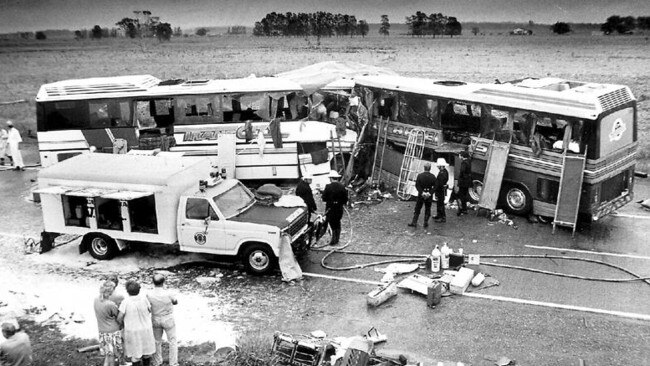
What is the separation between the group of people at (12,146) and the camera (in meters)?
22.6

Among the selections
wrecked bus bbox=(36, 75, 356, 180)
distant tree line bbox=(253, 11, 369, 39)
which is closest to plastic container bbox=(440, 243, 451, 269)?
wrecked bus bbox=(36, 75, 356, 180)

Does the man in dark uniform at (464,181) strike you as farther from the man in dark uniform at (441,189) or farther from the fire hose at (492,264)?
the fire hose at (492,264)

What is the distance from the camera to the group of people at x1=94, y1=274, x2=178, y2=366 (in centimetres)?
877

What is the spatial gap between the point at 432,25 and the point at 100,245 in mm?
79398

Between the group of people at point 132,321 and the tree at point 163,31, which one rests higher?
the tree at point 163,31

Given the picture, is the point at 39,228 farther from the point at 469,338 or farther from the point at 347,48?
the point at 347,48

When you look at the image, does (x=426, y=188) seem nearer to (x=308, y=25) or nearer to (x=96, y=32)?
(x=308, y=25)

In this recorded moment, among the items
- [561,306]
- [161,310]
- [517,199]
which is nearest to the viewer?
[161,310]

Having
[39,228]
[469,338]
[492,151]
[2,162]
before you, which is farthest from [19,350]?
[2,162]

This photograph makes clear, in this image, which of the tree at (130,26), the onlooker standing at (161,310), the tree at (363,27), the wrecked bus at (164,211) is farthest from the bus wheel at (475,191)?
the tree at (130,26)

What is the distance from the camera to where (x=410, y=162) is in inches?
730

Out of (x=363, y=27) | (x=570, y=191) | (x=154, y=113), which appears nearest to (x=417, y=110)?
(x=570, y=191)

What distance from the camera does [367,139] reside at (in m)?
19.9

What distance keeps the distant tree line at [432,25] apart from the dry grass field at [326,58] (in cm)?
176
